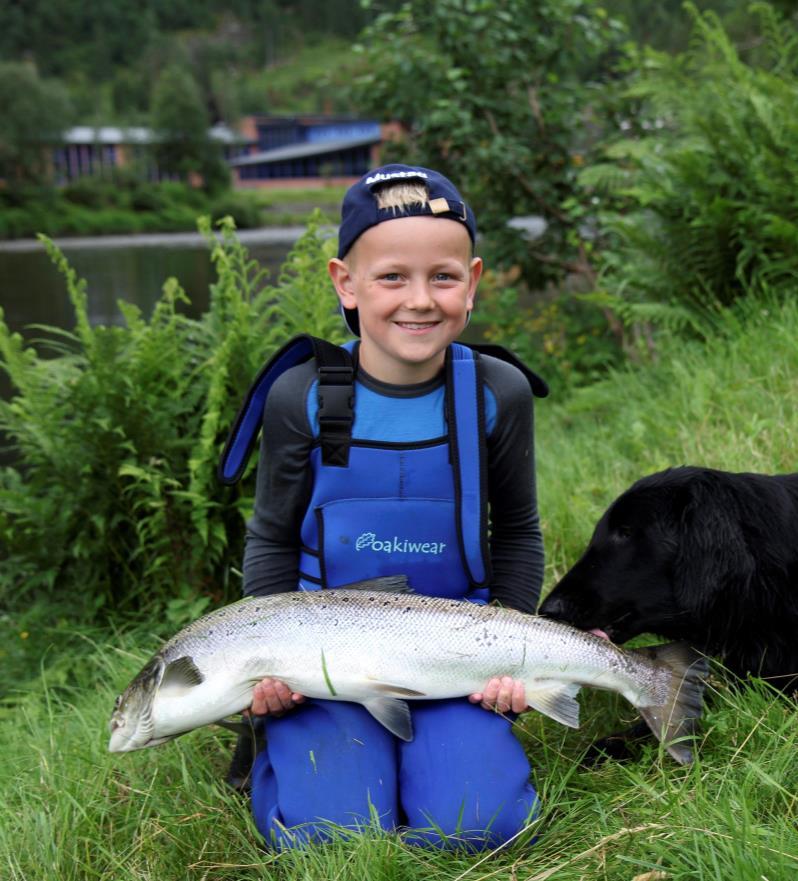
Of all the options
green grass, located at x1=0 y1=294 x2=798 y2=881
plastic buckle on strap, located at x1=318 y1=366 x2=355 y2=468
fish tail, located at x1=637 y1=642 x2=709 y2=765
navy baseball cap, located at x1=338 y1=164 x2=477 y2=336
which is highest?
navy baseball cap, located at x1=338 y1=164 x2=477 y2=336

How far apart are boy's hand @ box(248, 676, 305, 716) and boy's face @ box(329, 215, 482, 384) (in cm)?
100

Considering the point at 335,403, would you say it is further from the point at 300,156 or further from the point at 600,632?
the point at 300,156

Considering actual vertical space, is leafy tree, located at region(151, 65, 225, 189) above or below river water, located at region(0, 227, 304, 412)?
above

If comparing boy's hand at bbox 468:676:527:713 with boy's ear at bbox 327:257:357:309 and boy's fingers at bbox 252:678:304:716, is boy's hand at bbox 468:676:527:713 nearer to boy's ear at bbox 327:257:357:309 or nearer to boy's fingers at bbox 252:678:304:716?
boy's fingers at bbox 252:678:304:716

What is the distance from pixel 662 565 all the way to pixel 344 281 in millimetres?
1306

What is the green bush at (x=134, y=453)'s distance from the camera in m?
4.67

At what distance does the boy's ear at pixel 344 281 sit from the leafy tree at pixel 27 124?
2824 inches

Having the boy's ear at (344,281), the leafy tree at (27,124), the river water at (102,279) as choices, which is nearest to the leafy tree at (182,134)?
the leafy tree at (27,124)

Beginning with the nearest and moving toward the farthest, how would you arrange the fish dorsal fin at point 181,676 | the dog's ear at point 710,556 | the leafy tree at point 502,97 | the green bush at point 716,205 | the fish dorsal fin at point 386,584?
the fish dorsal fin at point 181,676 → the fish dorsal fin at point 386,584 → the dog's ear at point 710,556 → the green bush at point 716,205 → the leafy tree at point 502,97


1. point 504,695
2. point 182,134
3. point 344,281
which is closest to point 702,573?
point 504,695

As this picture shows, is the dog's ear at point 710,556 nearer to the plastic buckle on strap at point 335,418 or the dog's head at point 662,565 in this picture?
the dog's head at point 662,565

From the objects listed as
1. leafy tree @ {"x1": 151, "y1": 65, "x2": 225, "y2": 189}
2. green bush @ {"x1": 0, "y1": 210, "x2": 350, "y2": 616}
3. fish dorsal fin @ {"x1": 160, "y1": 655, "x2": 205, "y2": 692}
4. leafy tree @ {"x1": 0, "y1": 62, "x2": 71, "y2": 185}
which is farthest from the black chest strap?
leafy tree @ {"x1": 151, "y1": 65, "x2": 225, "y2": 189}

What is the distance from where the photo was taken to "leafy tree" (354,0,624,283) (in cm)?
900

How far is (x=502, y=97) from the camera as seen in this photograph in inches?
375
